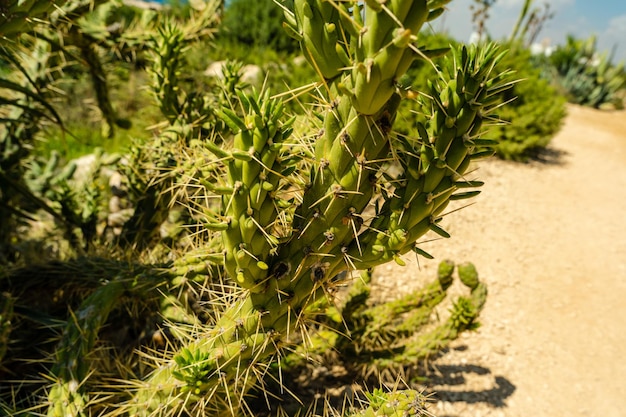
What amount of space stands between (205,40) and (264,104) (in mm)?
2219

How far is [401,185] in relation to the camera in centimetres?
112

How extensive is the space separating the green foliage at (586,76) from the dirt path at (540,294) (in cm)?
661

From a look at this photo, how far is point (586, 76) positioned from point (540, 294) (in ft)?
35.4

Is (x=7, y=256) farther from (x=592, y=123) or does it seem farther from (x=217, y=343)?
(x=592, y=123)

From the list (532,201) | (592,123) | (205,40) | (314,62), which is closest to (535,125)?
(532,201)

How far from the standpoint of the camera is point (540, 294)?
11.3 ft

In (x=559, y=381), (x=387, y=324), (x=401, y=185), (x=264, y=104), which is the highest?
(x=264, y=104)

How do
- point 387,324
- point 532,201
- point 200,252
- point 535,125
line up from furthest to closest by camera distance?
point 535,125, point 532,201, point 387,324, point 200,252

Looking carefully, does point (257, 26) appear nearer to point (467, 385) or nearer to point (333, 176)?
point (467, 385)

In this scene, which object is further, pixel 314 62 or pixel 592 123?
pixel 592 123

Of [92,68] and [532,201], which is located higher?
[92,68]

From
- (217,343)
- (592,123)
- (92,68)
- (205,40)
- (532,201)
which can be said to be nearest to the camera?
(217,343)

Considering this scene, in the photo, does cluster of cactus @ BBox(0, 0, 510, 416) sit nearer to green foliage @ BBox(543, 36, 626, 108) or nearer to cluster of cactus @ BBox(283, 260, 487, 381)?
cluster of cactus @ BBox(283, 260, 487, 381)

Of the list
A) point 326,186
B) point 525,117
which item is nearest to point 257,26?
point 525,117
